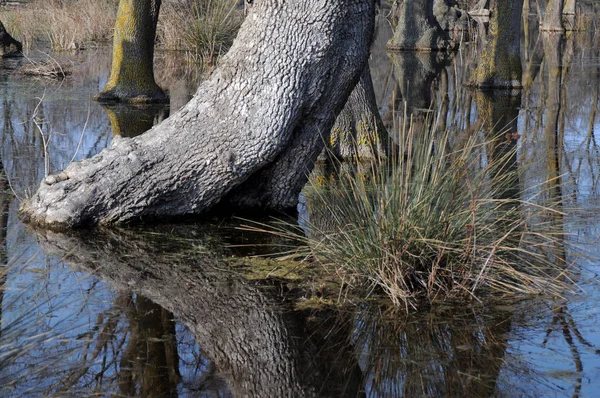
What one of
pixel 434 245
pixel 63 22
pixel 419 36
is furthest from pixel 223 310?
pixel 419 36

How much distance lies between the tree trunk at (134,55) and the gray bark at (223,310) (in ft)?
21.7

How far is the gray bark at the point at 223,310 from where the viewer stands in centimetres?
414

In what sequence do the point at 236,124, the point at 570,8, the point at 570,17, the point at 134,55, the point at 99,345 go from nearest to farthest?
the point at 99,345, the point at 236,124, the point at 134,55, the point at 570,17, the point at 570,8

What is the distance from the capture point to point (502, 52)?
16828 mm

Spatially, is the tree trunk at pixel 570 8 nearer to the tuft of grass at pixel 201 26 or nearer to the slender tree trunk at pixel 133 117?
the tuft of grass at pixel 201 26

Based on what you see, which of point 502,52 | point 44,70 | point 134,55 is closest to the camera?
point 134,55

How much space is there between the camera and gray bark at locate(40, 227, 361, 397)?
4.14m

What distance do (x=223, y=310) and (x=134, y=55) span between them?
8525mm

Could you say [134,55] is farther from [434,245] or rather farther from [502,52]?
[434,245]

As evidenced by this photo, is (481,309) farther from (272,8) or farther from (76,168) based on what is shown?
(76,168)

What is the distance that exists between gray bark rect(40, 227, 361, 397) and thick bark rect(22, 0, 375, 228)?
0.30m

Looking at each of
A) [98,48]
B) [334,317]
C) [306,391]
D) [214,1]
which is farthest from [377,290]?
[98,48]

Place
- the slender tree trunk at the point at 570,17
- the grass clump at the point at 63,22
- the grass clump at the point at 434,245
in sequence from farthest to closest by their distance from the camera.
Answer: the slender tree trunk at the point at 570,17, the grass clump at the point at 63,22, the grass clump at the point at 434,245

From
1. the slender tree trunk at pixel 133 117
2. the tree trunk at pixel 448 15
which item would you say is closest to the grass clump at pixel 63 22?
the slender tree trunk at pixel 133 117
